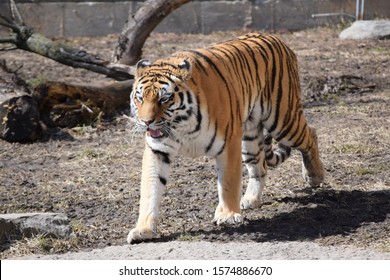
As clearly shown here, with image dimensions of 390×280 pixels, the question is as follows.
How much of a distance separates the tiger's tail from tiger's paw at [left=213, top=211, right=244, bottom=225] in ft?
3.86

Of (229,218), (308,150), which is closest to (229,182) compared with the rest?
(229,218)

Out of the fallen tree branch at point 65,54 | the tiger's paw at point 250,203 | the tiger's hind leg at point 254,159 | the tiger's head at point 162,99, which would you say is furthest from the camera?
the fallen tree branch at point 65,54

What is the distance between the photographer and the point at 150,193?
18.9ft

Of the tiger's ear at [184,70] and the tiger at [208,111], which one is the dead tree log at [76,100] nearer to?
the tiger at [208,111]

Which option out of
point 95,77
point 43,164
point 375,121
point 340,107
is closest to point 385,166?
point 375,121

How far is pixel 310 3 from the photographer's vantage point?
13836mm

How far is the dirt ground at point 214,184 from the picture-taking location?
5879 mm

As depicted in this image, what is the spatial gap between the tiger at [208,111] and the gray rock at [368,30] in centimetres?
648

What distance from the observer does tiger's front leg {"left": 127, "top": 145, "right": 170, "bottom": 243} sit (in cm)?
566

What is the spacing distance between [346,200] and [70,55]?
4027mm

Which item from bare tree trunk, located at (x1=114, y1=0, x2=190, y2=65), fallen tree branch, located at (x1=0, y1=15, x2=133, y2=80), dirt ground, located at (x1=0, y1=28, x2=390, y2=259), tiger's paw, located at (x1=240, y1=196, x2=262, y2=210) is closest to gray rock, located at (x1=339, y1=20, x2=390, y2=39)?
dirt ground, located at (x1=0, y1=28, x2=390, y2=259)

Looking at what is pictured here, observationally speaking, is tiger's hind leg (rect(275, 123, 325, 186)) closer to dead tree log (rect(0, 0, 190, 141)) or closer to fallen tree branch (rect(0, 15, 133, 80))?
dead tree log (rect(0, 0, 190, 141))

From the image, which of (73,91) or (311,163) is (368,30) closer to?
(73,91)

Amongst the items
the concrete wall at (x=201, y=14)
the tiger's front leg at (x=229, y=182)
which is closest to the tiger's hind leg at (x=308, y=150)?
the tiger's front leg at (x=229, y=182)
